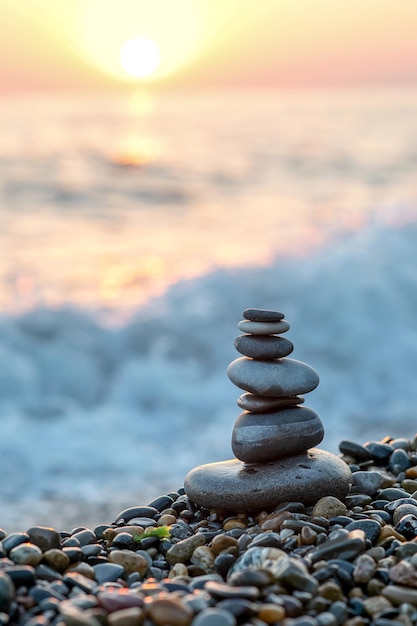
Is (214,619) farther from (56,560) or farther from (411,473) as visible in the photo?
(411,473)

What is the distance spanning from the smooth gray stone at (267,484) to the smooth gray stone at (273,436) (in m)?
0.06

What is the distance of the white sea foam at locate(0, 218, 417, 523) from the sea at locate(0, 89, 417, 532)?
0.08 feet

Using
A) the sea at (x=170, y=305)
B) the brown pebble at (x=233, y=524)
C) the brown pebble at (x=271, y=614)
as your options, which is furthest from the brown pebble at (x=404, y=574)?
the sea at (x=170, y=305)

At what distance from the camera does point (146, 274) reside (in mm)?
13531

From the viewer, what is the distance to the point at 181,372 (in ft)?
32.0

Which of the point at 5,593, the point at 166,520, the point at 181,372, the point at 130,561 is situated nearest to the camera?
the point at 5,593

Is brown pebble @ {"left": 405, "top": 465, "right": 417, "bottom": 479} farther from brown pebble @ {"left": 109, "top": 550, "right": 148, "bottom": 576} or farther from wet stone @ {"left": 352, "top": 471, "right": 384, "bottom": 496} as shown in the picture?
brown pebble @ {"left": 109, "top": 550, "right": 148, "bottom": 576}

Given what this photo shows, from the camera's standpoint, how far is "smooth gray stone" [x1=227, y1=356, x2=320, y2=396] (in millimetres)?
4059

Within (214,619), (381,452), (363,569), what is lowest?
(214,619)

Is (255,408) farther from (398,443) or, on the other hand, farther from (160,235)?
(160,235)

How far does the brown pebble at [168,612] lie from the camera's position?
265 cm

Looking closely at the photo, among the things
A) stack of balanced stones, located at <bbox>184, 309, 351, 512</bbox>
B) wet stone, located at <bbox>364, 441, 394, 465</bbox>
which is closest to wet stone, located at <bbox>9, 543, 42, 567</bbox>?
stack of balanced stones, located at <bbox>184, 309, 351, 512</bbox>

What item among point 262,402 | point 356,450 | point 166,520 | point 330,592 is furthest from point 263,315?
point 330,592

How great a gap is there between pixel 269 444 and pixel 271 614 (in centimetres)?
134
